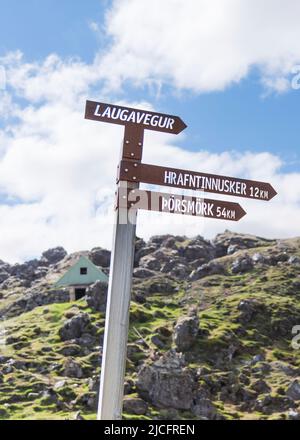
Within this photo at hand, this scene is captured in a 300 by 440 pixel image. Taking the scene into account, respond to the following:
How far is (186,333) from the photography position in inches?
3925

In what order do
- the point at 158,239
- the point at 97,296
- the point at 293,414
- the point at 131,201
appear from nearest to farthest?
the point at 131,201 < the point at 293,414 < the point at 97,296 < the point at 158,239

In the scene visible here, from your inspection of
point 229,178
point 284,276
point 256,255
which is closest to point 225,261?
point 256,255

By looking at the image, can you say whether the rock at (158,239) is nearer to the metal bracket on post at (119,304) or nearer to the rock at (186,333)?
the rock at (186,333)

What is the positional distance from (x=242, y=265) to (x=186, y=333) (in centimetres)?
6593

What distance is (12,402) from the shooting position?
73688 millimetres

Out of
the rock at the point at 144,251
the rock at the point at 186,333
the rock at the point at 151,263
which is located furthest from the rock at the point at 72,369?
the rock at the point at 144,251

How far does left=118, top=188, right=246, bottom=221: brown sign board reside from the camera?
9805mm

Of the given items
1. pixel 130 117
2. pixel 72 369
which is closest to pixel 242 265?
pixel 72 369

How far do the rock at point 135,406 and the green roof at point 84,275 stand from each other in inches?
2173

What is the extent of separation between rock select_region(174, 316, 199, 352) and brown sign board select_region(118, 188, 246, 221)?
88.9 meters

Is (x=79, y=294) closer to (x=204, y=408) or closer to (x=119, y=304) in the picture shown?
(x=204, y=408)

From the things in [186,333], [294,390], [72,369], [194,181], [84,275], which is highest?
[84,275]

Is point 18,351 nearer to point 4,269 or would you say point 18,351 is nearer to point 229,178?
point 229,178

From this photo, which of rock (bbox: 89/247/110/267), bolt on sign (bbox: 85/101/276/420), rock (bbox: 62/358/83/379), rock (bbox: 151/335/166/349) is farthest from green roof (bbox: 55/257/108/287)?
bolt on sign (bbox: 85/101/276/420)
